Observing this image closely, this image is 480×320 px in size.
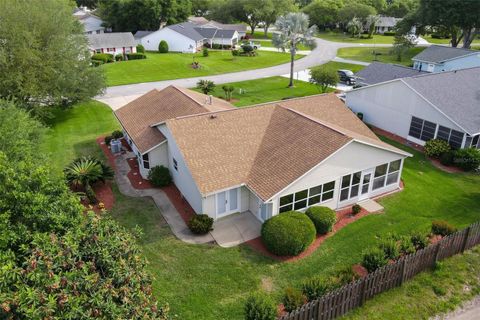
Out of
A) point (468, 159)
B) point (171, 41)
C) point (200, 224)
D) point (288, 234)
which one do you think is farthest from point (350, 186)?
point (171, 41)

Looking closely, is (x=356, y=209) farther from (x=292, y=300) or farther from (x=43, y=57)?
(x=43, y=57)

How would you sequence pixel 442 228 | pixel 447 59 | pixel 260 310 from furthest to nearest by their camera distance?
pixel 447 59, pixel 442 228, pixel 260 310

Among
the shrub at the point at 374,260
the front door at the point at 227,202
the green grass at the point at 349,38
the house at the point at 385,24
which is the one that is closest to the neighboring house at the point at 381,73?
the front door at the point at 227,202

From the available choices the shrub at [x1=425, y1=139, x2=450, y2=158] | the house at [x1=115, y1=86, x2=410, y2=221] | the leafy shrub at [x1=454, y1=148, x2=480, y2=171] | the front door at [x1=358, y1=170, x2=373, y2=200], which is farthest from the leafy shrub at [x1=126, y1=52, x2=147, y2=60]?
the leafy shrub at [x1=454, y1=148, x2=480, y2=171]

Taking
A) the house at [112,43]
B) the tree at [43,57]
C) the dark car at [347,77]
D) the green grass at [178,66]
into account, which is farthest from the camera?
the house at [112,43]

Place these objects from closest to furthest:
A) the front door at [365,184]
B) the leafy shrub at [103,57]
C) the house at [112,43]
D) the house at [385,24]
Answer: the front door at [365,184], the leafy shrub at [103,57], the house at [112,43], the house at [385,24]

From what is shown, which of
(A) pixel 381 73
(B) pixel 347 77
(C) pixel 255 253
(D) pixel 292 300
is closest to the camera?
(D) pixel 292 300

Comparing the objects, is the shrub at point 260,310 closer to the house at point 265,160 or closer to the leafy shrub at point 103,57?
the house at point 265,160
